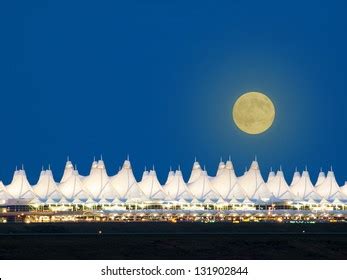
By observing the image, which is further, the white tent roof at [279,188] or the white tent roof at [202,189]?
the white tent roof at [279,188]

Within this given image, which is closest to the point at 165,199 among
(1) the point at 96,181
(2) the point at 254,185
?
(1) the point at 96,181

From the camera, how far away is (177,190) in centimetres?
18425

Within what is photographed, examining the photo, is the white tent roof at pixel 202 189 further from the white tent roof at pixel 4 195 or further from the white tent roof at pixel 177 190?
the white tent roof at pixel 4 195

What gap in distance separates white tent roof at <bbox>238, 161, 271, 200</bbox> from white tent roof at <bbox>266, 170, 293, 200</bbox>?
2.32m

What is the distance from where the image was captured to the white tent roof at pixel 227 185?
183 m

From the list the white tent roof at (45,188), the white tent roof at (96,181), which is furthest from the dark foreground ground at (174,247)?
the white tent roof at (96,181)

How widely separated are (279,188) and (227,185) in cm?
968

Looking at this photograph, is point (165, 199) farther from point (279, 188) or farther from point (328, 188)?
point (328, 188)

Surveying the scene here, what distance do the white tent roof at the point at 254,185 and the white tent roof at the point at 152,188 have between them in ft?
44.8

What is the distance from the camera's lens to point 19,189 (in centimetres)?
17638

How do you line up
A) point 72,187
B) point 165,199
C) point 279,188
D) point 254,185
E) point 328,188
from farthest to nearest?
point 328,188 < point 279,188 < point 254,185 < point 165,199 < point 72,187

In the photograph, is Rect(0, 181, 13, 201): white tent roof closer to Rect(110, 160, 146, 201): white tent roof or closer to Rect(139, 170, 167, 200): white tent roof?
Rect(110, 160, 146, 201): white tent roof

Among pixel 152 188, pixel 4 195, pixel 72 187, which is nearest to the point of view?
pixel 4 195
